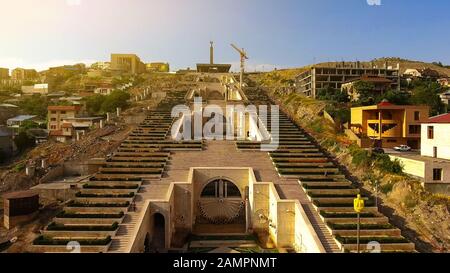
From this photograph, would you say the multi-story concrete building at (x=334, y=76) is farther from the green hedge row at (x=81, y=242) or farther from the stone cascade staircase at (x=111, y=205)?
the green hedge row at (x=81, y=242)

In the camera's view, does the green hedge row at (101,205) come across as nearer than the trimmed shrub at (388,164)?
Yes

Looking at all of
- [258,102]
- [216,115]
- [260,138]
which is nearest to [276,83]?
[258,102]

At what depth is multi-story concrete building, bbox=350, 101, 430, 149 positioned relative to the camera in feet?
126

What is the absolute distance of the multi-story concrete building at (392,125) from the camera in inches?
1507

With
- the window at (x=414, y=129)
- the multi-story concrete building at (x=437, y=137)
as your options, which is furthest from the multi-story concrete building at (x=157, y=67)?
the multi-story concrete building at (x=437, y=137)

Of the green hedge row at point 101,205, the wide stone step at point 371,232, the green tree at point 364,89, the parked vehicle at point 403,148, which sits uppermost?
the green tree at point 364,89

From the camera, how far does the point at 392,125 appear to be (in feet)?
129

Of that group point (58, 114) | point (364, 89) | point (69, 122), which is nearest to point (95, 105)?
point (58, 114)

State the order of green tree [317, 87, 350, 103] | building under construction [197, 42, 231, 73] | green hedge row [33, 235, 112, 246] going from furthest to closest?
building under construction [197, 42, 231, 73]
green tree [317, 87, 350, 103]
green hedge row [33, 235, 112, 246]

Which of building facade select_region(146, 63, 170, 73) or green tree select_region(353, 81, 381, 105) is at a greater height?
building facade select_region(146, 63, 170, 73)

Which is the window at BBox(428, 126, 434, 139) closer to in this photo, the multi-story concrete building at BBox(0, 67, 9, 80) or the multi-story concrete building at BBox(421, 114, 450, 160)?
the multi-story concrete building at BBox(421, 114, 450, 160)

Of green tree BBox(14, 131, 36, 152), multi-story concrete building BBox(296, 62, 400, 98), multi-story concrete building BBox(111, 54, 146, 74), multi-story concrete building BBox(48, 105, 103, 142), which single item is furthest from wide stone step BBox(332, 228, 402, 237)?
multi-story concrete building BBox(111, 54, 146, 74)
